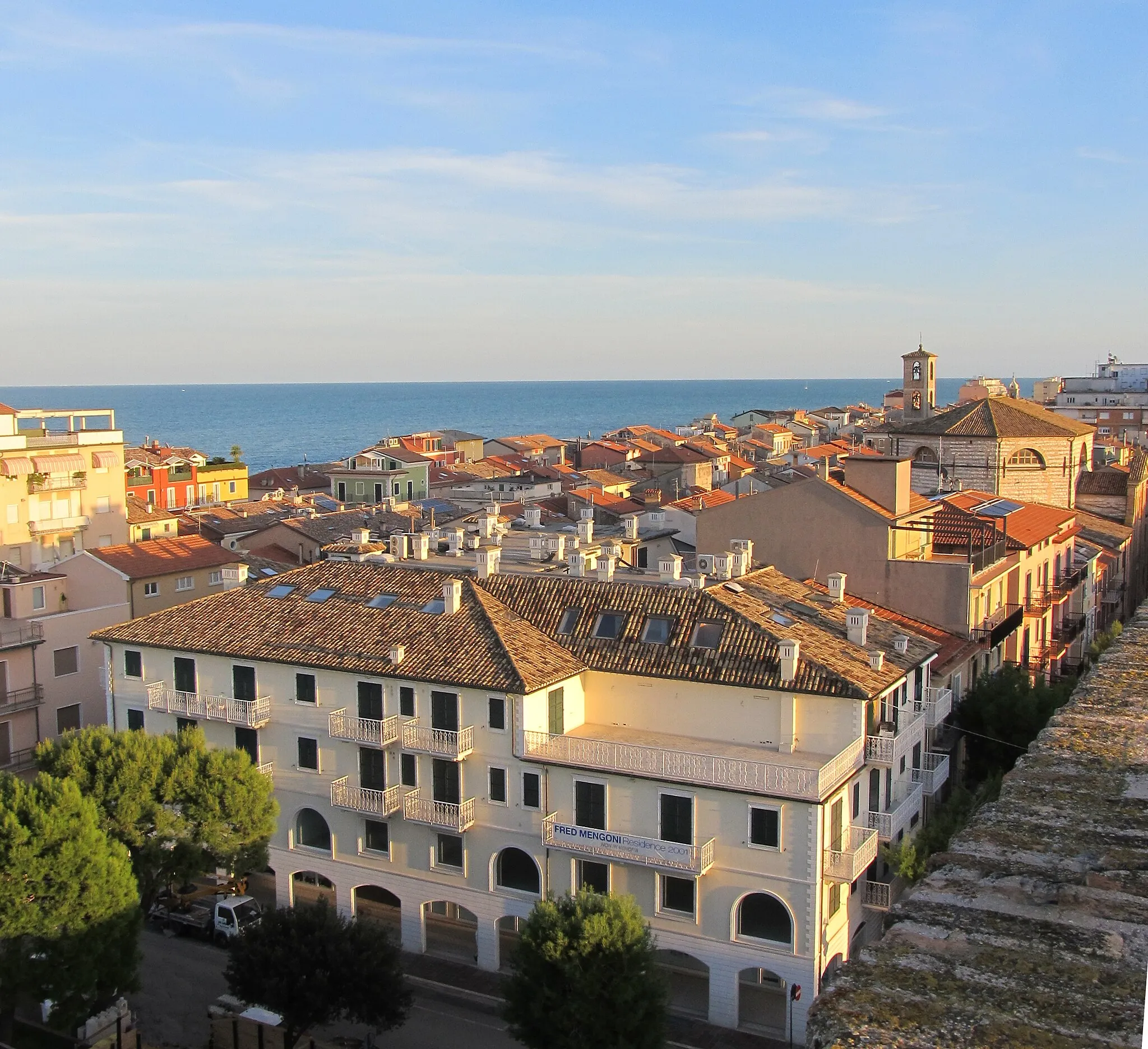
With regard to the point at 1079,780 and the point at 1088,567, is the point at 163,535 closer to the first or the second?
the point at 1088,567

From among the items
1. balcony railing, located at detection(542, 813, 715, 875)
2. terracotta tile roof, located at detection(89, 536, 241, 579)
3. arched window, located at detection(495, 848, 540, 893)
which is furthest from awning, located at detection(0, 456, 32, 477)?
balcony railing, located at detection(542, 813, 715, 875)

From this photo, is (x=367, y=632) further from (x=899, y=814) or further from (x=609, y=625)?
(x=899, y=814)

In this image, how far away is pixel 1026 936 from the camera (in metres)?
4.33

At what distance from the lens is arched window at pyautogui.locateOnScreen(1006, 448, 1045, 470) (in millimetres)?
50438

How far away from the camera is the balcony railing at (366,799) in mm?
25312

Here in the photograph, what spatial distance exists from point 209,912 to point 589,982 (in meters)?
12.4

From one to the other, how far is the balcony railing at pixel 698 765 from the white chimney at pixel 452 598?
4137 millimetres

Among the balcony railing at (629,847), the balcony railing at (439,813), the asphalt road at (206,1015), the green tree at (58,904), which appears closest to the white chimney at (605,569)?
the balcony railing at (439,813)

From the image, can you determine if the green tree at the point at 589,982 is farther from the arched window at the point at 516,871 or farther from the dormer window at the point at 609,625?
the dormer window at the point at 609,625

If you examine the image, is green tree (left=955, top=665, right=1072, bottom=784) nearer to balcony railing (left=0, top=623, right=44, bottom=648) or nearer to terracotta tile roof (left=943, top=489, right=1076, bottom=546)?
terracotta tile roof (left=943, top=489, right=1076, bottom=546)

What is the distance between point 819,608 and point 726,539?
7.80 meters

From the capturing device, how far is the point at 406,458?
282ft

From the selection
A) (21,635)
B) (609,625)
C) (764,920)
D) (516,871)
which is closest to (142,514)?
(21,635)

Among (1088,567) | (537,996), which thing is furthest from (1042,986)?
(1088,567)
